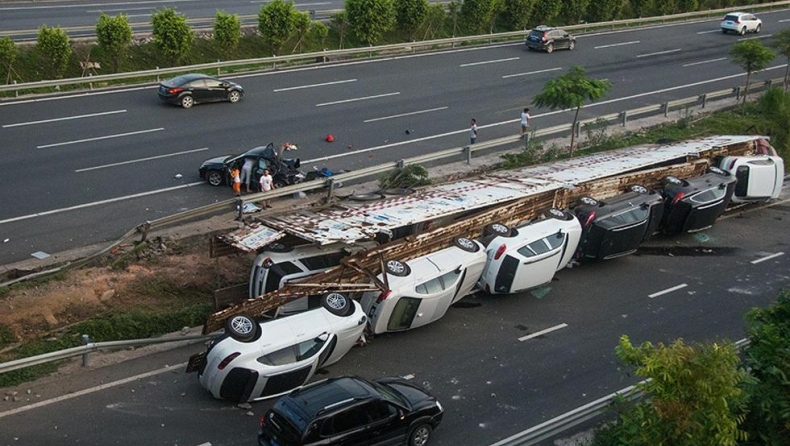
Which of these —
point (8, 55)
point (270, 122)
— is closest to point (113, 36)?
point (8, 55)

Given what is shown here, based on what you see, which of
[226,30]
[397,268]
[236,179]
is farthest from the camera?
[226,30]

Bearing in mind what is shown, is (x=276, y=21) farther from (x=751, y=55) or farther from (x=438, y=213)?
(x=438, y=213)

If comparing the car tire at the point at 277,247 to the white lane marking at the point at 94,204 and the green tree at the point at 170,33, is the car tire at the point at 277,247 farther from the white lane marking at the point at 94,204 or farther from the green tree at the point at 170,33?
A: the green tree at the point at 170,33

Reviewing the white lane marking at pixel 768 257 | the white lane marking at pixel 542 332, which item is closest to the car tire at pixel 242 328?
the white lane marking at pixel 542 332

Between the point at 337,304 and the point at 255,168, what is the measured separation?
9.47 meters

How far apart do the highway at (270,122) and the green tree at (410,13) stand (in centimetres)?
265

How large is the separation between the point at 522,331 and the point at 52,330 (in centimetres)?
1009

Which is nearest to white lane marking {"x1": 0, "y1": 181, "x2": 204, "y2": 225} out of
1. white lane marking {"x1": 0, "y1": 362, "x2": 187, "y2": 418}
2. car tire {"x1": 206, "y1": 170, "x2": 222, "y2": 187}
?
car tire {"x1": 206, "y1": 170, "x2": 222, "y2": 187}

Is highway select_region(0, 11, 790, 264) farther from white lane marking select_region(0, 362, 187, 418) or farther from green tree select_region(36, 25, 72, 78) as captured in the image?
white lane marking select_region(0, 362, 187, 418)

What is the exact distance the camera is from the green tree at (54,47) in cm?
3406

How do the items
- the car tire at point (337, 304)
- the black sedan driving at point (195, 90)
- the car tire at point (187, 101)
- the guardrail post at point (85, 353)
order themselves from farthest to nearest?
1. the car tire at point (187, 101)
2. the black sedan driving at point (195, 90)
3. the car tire at point (337, 304)
4. the guardrail post at point (85, 353)

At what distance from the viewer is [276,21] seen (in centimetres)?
3991

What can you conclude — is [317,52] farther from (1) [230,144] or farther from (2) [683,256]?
(2) [683,256]

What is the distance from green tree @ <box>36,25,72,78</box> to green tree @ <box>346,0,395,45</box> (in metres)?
14.2
